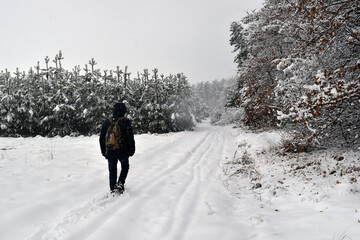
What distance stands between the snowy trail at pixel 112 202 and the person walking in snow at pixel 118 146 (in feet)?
1.32

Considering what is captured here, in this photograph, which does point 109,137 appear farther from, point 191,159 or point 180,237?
point 191,159

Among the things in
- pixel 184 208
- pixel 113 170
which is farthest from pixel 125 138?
pixel 184 208

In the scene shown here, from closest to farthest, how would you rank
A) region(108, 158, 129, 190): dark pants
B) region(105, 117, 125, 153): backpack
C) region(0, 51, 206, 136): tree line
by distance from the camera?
1. region(105, 117, 125, 153): backpack
2. region(108, 158, 129, 190): dark pants
3. region(0, 51, 206, 136): tree line

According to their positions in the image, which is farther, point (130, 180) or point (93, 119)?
point (93, 119)

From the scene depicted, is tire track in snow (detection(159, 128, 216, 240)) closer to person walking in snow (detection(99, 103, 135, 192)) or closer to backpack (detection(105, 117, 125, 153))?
person walking in snow (detection(99, 103, 135, 192))

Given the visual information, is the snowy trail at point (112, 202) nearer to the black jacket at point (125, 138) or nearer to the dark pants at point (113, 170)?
the dark pants at point (113, 170)

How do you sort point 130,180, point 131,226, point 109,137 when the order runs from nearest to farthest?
1. point 131,226
2. point 109,137
3. point 130,180

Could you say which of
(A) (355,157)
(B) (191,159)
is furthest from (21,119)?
(A) (355,157)

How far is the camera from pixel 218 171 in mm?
7848

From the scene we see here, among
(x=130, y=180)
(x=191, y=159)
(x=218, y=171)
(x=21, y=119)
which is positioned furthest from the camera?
(x=21, y=119)

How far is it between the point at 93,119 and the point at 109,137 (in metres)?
24.6

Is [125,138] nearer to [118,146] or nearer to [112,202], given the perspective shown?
[118,146]

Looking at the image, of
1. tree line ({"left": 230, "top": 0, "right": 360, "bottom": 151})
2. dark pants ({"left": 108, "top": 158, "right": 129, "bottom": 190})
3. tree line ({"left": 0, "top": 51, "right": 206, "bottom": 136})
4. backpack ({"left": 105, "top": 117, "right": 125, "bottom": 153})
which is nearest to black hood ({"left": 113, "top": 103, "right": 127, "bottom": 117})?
backpack ({"left": 105, "top": 117, "right": 125, "bottom": 153})

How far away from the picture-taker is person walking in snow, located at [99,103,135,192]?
5.19 meters
